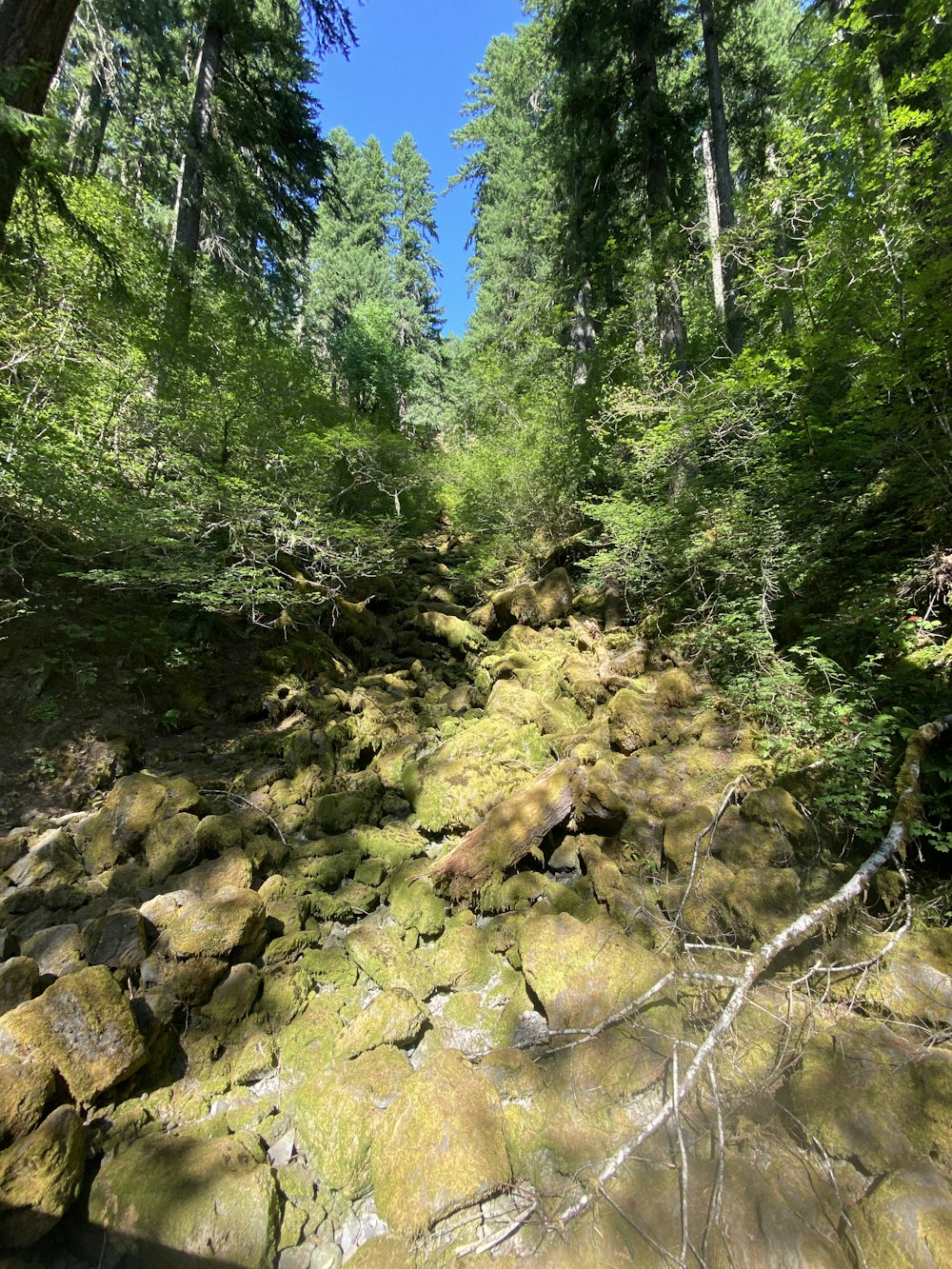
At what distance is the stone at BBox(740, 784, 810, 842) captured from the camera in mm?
3811

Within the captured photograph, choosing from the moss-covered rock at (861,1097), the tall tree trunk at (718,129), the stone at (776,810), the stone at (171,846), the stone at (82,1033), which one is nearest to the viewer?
the moss-covered rock at (861,1097)

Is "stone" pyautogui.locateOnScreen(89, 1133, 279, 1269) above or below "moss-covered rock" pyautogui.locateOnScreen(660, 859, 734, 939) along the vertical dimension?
below

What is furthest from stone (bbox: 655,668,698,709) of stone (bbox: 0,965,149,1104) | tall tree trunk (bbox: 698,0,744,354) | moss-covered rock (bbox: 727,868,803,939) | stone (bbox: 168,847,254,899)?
tall tree trunk (bbox: 698,0,744,354)

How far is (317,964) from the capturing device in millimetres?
3645

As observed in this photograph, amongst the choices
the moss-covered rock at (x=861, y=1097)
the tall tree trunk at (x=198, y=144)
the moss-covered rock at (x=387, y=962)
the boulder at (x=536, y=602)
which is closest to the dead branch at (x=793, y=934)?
the moss-covered rock at (x=861, y=1097)

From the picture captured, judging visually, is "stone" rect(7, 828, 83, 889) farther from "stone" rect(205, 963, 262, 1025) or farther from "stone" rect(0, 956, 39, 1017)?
"stone" rect(205, 963, 262, 1025)

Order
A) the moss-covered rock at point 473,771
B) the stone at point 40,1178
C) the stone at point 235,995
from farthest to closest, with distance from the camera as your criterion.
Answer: the moss-covered rock at point 473,771
the stone at point 235,995
the stone at point 40,1178

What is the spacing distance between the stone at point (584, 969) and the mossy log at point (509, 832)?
2.30 feet

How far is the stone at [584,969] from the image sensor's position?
3.14m

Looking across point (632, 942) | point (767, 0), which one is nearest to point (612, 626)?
point (632, 942)

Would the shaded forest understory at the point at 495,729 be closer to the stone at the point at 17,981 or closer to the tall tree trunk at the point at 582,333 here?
the stone at the point at 17,981

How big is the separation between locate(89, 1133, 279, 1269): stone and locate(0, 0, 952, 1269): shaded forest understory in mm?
18

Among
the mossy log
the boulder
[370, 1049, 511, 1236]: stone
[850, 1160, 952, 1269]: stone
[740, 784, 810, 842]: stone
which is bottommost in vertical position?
[370, 1049, 511, 1236]: stone

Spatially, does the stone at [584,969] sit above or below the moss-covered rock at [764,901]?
below
